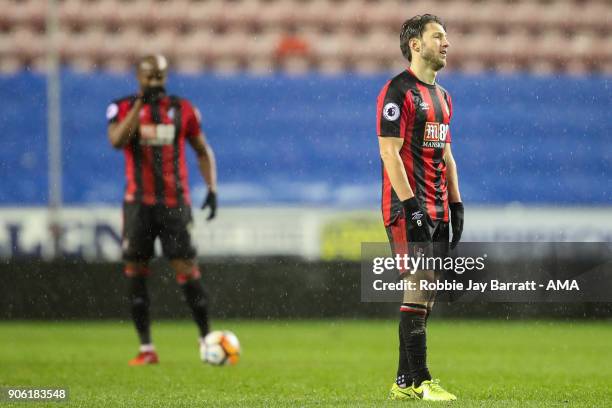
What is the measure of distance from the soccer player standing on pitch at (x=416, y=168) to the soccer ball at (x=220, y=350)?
2020 mm

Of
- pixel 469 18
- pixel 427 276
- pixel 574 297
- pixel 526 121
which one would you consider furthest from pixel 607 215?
pixel 427 276

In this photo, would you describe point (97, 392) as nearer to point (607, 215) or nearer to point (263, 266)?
point (263, 266)

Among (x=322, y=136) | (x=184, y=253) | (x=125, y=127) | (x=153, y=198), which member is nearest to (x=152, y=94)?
(x=125, y=127)

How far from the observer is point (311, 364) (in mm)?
7070

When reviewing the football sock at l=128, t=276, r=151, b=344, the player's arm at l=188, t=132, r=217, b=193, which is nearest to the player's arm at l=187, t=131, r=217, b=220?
the player's arm at l=188, t=132, r=217, b=193

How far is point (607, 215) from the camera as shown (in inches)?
438

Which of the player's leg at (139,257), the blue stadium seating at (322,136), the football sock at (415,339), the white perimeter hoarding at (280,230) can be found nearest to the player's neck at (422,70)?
the football sock at (415,339)

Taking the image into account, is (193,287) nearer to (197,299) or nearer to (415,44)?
(197,299)

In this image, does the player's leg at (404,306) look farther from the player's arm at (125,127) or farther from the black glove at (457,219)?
the player's arm at (125,127)

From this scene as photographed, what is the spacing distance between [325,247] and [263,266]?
2.49ft

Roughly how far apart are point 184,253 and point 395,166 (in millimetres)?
2617

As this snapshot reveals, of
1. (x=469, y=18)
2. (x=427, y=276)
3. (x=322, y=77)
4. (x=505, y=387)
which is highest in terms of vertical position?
(x=469, y=18)

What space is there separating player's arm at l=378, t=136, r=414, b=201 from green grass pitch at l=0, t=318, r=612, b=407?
85 centimetres

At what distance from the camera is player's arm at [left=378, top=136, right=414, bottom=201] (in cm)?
477
